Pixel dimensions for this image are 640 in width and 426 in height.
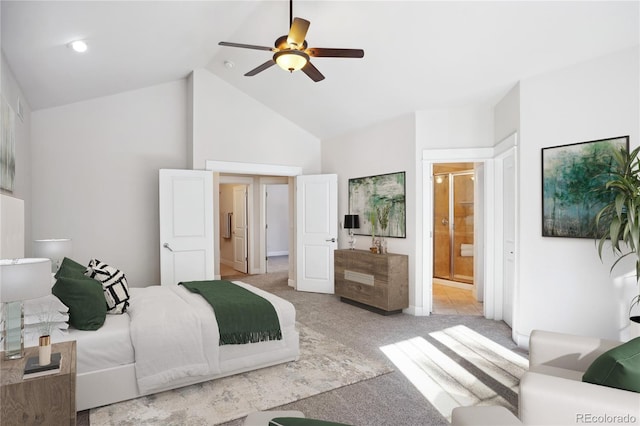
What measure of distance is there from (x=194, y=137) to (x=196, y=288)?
272cm

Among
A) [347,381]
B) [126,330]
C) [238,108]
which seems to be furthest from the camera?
[238,108]

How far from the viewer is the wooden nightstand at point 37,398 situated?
168 cm

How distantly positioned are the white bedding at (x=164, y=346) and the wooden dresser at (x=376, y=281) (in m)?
1.94

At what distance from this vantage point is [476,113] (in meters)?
4.51

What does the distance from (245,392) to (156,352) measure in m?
0.70

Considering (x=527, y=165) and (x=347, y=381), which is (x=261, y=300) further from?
(x=527, y=165)

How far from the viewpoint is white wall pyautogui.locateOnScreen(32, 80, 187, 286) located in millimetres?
4789

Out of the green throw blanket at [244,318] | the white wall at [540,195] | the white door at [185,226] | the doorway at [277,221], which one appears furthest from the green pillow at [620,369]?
the doorway at [277,221]

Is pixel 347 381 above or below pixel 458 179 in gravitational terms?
below

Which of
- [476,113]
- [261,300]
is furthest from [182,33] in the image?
[476,113]

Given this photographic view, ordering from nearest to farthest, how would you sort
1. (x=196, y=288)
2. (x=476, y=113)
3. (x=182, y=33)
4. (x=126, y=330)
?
(x=126, y=330) → (x=196, y=288) → (x=182, y=33) → (x=476, y=113)

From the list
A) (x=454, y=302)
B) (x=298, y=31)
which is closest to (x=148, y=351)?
(x=298, y=31)

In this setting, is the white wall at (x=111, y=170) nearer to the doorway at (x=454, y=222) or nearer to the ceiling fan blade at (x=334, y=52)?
the ceiling fan blade at (x=334, y=52)

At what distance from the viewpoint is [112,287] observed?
9.76 ft
